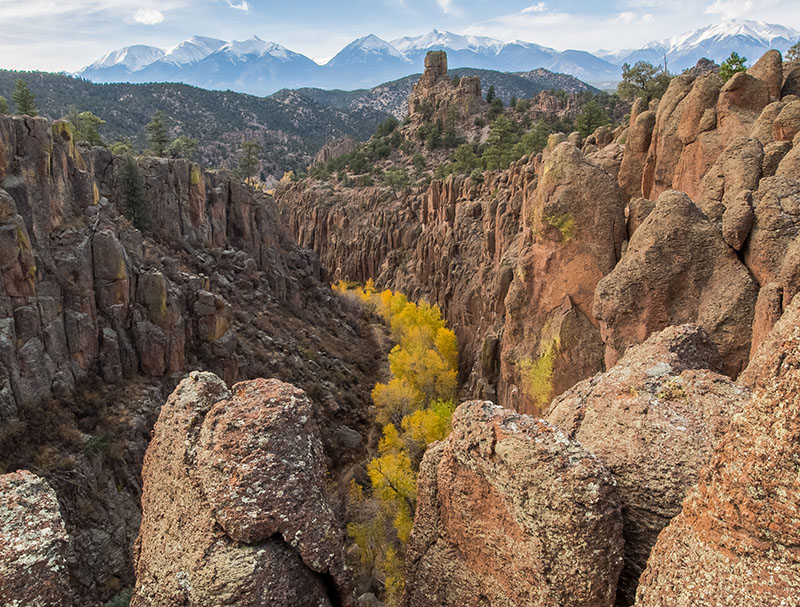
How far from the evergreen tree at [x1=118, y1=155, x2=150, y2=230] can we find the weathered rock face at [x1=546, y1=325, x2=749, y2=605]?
37727 millimetres

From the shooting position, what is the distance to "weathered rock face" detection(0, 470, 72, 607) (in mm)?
6910

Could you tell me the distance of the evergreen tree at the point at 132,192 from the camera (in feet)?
130

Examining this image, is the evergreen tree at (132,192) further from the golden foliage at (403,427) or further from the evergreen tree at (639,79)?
the evergreen tree at (639,79)

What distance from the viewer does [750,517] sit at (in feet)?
18.4

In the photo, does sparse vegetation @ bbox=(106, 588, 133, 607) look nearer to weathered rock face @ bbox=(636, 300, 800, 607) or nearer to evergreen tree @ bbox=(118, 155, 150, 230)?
weathered rock face @ bbox=(636, 300, 800, 607)

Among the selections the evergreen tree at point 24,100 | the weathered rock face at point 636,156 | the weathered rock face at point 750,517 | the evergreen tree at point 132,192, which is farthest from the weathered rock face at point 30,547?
the evergreen tree at point 24,100

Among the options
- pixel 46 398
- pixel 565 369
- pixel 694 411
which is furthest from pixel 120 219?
pixel 694 411

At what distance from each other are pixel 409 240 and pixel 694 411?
71600 mm

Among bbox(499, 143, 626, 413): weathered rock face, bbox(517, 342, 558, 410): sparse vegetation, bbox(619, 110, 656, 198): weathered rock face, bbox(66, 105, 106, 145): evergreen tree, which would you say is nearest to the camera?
bbox(499, 143, 626, 413): weathered rock face

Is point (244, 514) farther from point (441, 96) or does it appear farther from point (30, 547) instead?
point (441, 96)

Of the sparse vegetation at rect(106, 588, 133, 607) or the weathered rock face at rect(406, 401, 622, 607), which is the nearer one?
the weathered rock face at rect(406, 401, 622, 607)

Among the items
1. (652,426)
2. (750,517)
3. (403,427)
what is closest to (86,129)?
(403,427)

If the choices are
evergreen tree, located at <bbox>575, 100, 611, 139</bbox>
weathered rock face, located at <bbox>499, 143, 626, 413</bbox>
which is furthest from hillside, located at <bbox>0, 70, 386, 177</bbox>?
weathered rock face, located at <bbox>499, 143, 626, 413</bbox>

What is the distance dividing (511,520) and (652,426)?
9.09 ft
